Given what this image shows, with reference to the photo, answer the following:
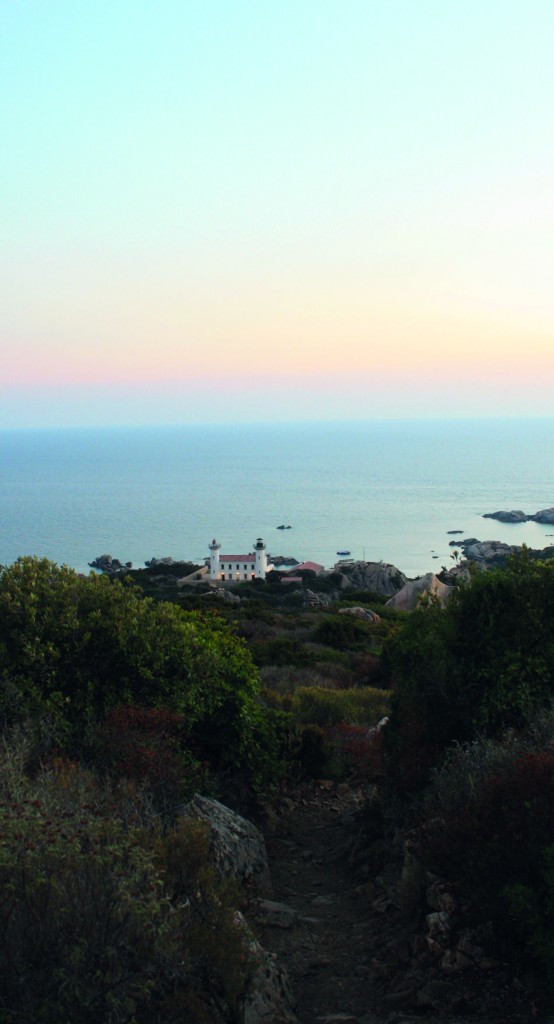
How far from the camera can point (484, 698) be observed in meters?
8.41

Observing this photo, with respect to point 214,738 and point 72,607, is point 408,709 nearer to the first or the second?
point 214,738

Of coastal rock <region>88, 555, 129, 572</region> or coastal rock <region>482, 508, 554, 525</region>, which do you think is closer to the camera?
coastal rock <region>88, 555, 129, 572</region>

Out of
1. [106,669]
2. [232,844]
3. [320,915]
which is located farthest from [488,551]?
[232,844]

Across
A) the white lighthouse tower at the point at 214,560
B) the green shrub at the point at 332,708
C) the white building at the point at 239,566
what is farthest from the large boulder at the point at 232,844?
the white lighthouse tower at the point at 214,560

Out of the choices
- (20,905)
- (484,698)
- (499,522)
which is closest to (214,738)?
(484,698)

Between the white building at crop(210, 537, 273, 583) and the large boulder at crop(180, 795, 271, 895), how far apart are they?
181 feet

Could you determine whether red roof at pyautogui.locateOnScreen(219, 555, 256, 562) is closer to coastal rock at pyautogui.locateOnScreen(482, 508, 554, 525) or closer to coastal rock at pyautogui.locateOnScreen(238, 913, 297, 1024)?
coastal rock at pyautogui.locateOnScreen(482, 508, 554, 525)

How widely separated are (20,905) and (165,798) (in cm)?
261

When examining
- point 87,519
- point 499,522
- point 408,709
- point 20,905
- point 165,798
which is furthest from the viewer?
point 87,519

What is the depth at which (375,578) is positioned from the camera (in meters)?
55.9

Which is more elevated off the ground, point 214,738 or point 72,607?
point 72,607

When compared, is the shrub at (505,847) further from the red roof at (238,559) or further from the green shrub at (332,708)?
the red roof at (238,559)

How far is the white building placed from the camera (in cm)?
6383

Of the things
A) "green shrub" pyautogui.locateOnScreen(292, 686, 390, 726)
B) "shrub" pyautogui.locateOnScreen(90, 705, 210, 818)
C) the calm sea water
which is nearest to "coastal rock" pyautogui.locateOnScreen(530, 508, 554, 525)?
the calm sea water
